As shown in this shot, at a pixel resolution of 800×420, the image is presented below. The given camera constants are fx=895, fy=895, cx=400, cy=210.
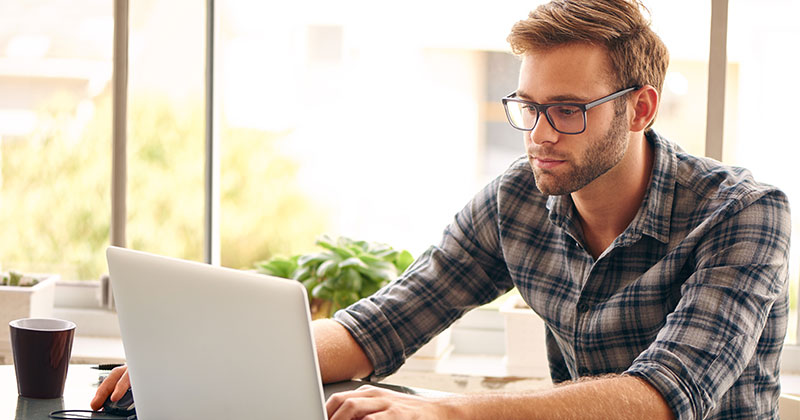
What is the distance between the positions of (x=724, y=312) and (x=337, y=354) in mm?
638

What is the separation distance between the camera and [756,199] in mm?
1491

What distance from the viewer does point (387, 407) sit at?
3.90 feet

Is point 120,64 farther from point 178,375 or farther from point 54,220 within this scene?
point 178,375

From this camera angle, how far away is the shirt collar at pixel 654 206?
158cm

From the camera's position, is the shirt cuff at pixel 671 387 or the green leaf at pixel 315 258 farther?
the green leaf at pixel 315 258

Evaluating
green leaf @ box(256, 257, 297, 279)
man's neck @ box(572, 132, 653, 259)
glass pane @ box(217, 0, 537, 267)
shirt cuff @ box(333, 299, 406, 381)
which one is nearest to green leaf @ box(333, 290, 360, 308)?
green leaf @ box(256, 257, 297, 279)

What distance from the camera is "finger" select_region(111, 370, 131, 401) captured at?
1.32 metres

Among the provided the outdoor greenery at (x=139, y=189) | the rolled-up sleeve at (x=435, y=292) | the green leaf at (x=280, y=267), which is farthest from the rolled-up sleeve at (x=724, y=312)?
the outdoor greenery at (x=139, y=189)

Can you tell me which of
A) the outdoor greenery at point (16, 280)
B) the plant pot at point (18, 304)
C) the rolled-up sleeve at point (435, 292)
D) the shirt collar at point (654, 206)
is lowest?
the plant pot at point (18, 304)

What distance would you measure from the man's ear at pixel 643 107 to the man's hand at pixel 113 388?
100 centimetres

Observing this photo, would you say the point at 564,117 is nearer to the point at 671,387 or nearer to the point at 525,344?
the point at 671,387

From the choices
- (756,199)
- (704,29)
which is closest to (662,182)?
(756,199)

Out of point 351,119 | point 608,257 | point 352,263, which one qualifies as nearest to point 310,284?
point 352,263

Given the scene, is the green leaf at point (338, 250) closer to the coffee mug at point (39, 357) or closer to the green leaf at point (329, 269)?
the green leaf at point (329, 269)
